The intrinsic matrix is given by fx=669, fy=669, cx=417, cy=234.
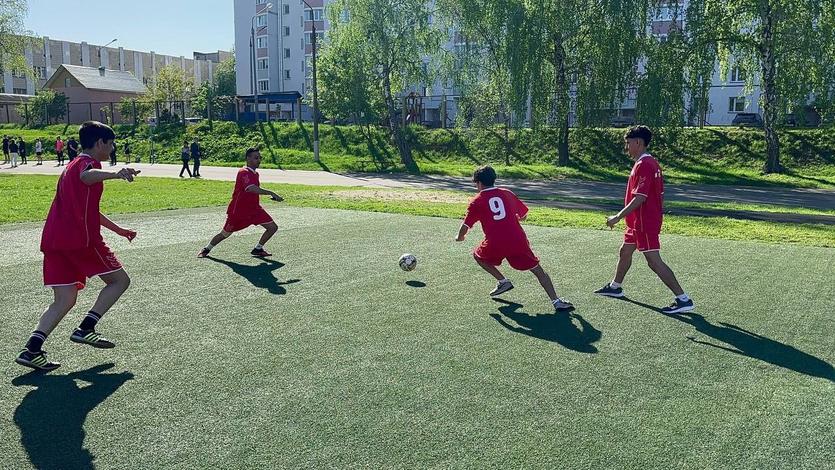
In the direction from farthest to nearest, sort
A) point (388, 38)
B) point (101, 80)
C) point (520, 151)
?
1. point (101, 80)
2. point (520, 151)
3. point (388, 38)

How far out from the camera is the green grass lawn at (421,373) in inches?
156

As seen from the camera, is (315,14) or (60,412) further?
(315,14)

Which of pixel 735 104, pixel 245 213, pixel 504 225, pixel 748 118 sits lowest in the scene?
pixel 245 213

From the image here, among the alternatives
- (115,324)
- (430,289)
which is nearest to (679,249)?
(430,289)

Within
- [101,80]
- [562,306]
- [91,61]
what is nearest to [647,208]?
[562,306]

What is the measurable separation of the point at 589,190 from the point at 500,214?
19826 millimetres

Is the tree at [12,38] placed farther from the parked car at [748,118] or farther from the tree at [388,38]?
the parked car at [748,118]

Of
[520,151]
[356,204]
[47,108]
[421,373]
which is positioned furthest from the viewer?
[47,108]

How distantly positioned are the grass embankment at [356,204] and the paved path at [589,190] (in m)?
1.67

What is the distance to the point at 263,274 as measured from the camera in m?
8.96

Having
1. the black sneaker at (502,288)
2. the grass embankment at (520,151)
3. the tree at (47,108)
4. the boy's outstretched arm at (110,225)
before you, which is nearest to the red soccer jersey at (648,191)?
the black sneaker at (502,288)

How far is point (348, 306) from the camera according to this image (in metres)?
7.26

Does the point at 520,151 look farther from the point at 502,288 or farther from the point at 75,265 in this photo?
the point at 75,265

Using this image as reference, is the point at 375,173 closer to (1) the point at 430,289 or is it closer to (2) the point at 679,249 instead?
(2) the point at 679,249
